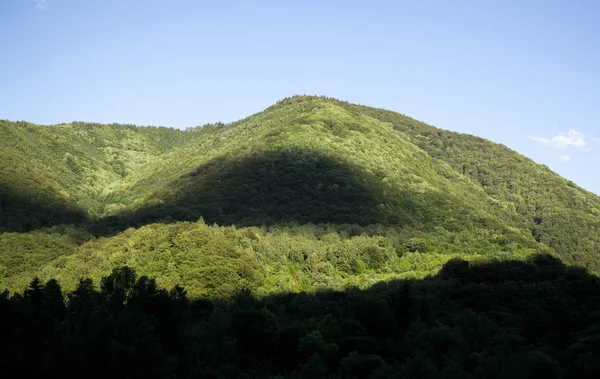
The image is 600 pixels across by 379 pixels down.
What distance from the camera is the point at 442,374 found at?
41.2 m

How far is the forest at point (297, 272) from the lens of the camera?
47344 millimetres

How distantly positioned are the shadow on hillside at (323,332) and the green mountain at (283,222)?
1449cm

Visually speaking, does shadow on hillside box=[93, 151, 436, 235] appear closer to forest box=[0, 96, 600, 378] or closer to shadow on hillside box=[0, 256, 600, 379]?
forest box=[0, 96, 600, 378]

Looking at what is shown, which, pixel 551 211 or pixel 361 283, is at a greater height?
pixel 551 211

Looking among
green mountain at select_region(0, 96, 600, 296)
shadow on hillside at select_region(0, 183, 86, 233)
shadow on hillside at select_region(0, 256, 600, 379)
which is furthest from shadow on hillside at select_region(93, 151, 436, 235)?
shadow on hillside at select_region(0, 256, 600, 379)

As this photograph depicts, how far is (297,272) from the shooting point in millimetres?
103125

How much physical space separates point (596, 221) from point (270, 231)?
12703 centimetres

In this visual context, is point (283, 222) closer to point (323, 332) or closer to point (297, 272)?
point (297, 272)

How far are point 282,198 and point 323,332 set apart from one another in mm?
89236

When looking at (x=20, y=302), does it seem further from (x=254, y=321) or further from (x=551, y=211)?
(x=551, y=211)

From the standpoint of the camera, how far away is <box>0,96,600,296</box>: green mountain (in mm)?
91250

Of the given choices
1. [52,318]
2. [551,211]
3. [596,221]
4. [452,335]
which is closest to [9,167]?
[52,318]

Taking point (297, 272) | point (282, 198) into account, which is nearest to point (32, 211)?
point (282, 198)

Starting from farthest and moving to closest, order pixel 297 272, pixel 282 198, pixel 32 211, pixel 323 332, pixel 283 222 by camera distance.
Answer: pixel 282 198 < pixel 32 211 < pixel 283 222 < pixel 297 272 < pixel 323 332
